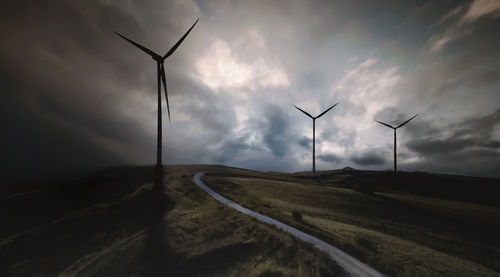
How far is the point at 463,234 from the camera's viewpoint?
106ft

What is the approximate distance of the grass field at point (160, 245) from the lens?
14961 mm

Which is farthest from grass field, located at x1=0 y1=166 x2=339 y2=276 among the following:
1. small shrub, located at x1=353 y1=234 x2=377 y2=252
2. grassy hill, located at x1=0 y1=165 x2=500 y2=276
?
small shrub, located at x1=353 y1=234 x2=377 y2=252

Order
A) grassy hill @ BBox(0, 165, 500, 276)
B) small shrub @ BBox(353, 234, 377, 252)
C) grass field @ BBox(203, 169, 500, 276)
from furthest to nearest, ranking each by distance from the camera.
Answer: small shrub @ BBox(353, 234, 377, 252) → grass field @ BBox(203, 169, 500, 276) → grassy hill @ BBox(0, 165, 500, 276)

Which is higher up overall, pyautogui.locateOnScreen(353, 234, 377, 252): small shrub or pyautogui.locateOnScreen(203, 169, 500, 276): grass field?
pyautogui.locateOnScreen(353, 234, 377, 252): small shrub

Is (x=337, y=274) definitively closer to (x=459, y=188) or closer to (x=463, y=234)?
(x=463, y=234)

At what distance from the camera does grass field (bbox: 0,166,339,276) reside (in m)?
15.0

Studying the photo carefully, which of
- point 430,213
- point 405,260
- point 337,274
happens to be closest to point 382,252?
point 405,260

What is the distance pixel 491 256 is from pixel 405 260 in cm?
1757

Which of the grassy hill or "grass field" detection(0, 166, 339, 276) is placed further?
the grassy hill

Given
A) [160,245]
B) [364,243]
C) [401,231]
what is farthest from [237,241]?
[401,231]

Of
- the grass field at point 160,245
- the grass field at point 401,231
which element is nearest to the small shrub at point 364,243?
the grass field at point 401,231

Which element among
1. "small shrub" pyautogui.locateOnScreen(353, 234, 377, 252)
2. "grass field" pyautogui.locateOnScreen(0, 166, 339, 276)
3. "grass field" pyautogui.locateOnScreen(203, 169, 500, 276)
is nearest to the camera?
"grass field" pyautogui.locateOnScreen(0, 166, 339, 276)

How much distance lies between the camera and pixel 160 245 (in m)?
→ 19.3

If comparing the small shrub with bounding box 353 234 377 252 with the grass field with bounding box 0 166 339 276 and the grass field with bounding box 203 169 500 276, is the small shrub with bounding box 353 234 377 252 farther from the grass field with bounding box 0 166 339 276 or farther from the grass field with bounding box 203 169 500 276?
the grass field with bounding box 0 166 339 276
